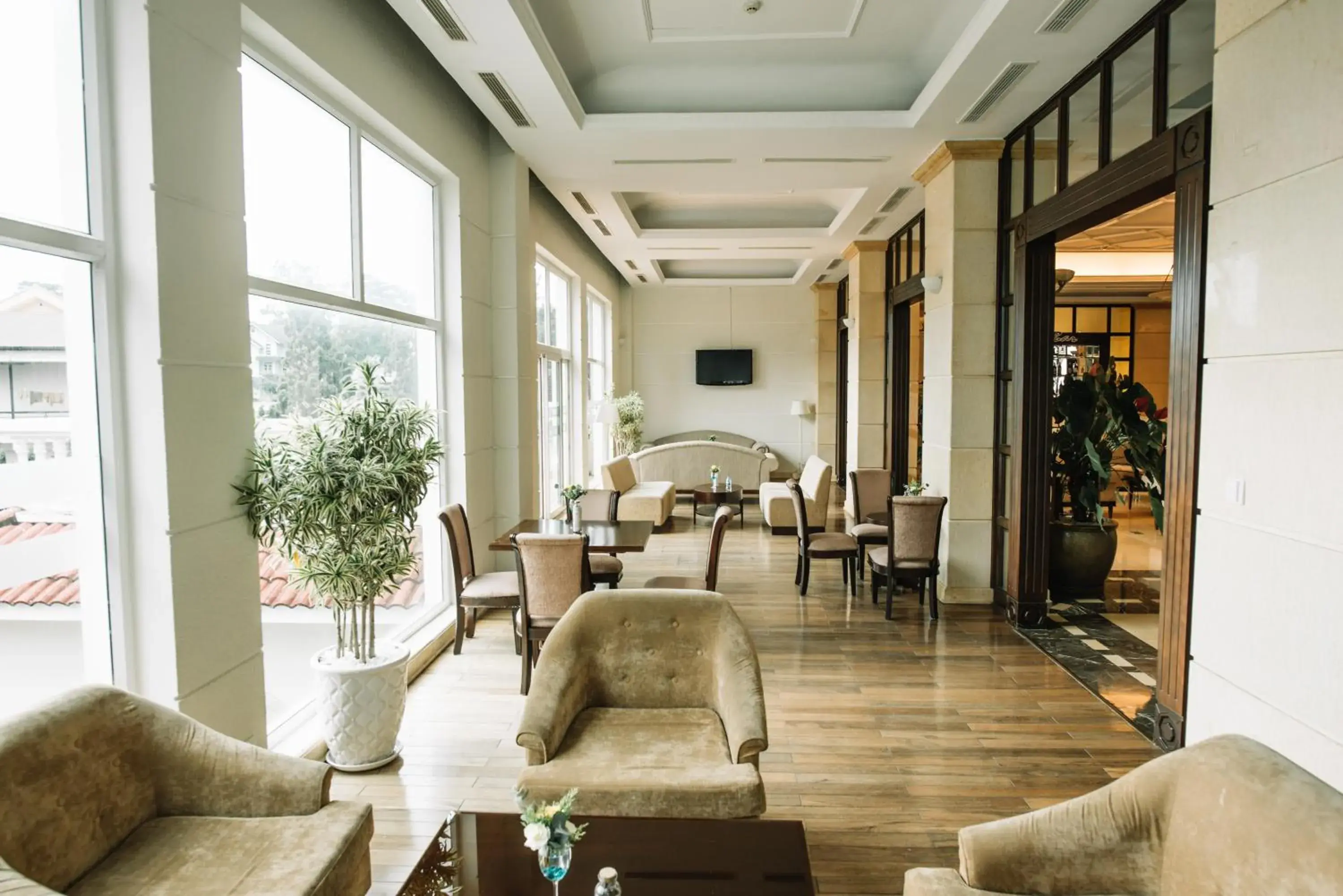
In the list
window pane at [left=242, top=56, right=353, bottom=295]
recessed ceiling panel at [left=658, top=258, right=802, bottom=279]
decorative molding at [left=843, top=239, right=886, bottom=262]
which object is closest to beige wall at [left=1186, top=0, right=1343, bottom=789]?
window pane at [left=242, top=56, right=353, bottom=295]

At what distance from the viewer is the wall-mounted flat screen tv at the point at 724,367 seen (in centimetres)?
1483

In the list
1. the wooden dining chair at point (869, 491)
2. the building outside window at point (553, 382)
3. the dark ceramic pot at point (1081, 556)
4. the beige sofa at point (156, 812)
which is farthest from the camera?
the building outside window at point (553, 382)

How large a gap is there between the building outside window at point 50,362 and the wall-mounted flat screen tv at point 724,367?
1260 cm

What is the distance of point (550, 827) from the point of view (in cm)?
175

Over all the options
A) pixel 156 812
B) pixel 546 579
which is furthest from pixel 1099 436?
pixel 156 812

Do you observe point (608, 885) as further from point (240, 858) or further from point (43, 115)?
point (43, 115)

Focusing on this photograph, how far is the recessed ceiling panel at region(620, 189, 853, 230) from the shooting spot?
368 inches

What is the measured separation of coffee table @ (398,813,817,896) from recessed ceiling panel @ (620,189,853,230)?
7.91 meters

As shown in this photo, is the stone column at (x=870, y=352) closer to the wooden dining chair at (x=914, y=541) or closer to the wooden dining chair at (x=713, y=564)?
the wooden dining chair at (x=914, y=541)

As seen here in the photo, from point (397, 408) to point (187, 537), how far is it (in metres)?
1.06

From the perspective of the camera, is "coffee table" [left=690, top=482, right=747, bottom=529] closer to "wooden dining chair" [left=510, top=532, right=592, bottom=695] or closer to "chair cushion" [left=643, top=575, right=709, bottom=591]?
"chair cushion" [left=643, top=575, right=709, bottom=591]

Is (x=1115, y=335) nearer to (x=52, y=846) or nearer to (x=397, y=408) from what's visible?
(x=397, y=408)

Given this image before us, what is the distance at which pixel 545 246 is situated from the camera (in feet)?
26.7

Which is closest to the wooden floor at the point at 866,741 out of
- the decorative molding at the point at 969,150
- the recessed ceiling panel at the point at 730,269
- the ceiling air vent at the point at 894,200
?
the decorative molding at the point at 969,150
